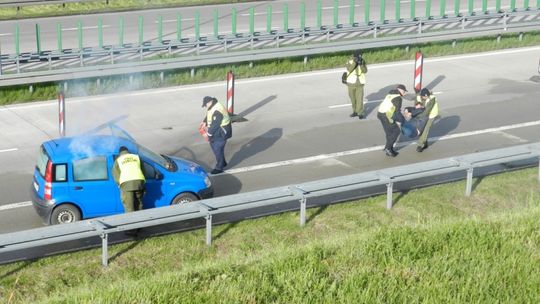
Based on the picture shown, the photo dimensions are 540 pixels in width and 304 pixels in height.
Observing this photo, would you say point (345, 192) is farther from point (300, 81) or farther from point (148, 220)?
point (300, 81)

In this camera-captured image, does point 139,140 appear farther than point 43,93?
No

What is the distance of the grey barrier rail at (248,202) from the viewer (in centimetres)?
1224

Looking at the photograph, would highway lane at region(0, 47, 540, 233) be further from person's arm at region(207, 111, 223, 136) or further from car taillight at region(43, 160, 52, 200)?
person's arm at region(207, 111, 223, 136)

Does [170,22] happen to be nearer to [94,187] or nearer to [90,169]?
[90,169]

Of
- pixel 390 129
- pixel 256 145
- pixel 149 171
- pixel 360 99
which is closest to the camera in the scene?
pixel 149 171

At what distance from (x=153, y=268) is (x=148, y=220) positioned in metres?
0.80

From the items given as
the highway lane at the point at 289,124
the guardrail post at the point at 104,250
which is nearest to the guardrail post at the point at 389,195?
the highway lane at the point at 289,124

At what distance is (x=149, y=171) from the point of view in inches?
553

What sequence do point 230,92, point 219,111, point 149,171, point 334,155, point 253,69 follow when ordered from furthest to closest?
1. point 253,69
2. point 230,92
3. point 334,155
4. point 219,111
5. point 149,171

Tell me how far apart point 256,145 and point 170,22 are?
43.0 ft

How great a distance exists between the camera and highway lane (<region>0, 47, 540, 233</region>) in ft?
55.8

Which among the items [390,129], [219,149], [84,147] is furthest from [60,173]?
[390,129]

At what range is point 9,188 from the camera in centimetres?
1577

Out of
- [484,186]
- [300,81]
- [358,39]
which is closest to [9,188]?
[484,186]
